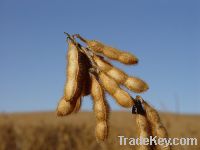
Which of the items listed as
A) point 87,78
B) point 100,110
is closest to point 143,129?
point 100,110

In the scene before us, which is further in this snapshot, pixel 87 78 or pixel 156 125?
pixel 87 78

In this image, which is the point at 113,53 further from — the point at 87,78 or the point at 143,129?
the point at 143,129

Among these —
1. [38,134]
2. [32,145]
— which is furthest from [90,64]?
[38,134]

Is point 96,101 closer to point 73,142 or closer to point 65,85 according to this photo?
point 65,85

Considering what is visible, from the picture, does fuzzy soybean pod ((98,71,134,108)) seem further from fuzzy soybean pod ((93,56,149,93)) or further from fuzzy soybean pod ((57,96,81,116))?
fuzzy soybean pod ((57,96,81,116))

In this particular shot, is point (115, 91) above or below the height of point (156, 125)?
above

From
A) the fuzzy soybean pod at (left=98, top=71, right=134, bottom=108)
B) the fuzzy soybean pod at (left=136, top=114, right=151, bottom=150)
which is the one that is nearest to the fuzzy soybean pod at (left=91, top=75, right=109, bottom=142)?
the fuzzy soybean pod at (left=98, top=71, right=134, bottom=108)

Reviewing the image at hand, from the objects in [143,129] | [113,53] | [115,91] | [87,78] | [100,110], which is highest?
[113,53]
